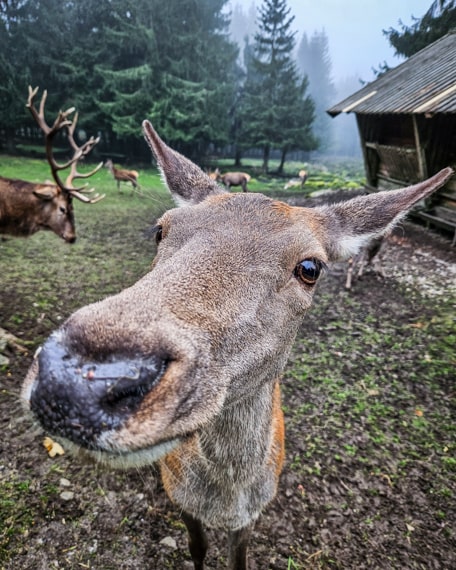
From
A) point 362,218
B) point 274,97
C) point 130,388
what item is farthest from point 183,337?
point 274,97

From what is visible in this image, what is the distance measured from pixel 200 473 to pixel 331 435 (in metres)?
2.36

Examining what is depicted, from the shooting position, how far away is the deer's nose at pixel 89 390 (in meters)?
0.94

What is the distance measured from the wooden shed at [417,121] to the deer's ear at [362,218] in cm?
646

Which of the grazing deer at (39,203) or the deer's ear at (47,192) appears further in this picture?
the deer's ear at (47,192)

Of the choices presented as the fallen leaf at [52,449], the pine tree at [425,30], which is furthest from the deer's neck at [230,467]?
the pine tree at [425,30]

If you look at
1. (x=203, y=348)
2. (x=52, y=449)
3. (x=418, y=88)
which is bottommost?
(x=52, y=449)

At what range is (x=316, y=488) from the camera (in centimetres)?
348

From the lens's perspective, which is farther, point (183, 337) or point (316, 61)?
point (316, 61)

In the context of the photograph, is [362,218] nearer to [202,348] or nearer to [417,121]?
[202,348]

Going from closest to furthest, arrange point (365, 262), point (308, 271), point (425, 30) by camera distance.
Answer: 1. point (308, 271)
2. point (365, 262)
3. point (425, 30)

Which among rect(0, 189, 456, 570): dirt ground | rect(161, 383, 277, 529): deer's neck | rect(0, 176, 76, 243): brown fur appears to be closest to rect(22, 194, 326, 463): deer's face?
rect(161, 383, 277, 529): deer's neck

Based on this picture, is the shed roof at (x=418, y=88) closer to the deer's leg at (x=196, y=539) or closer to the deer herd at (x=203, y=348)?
the deer herd at (x=203, y=348)

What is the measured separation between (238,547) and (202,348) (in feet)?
6.68

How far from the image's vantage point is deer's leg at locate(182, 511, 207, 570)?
8.00 ft
